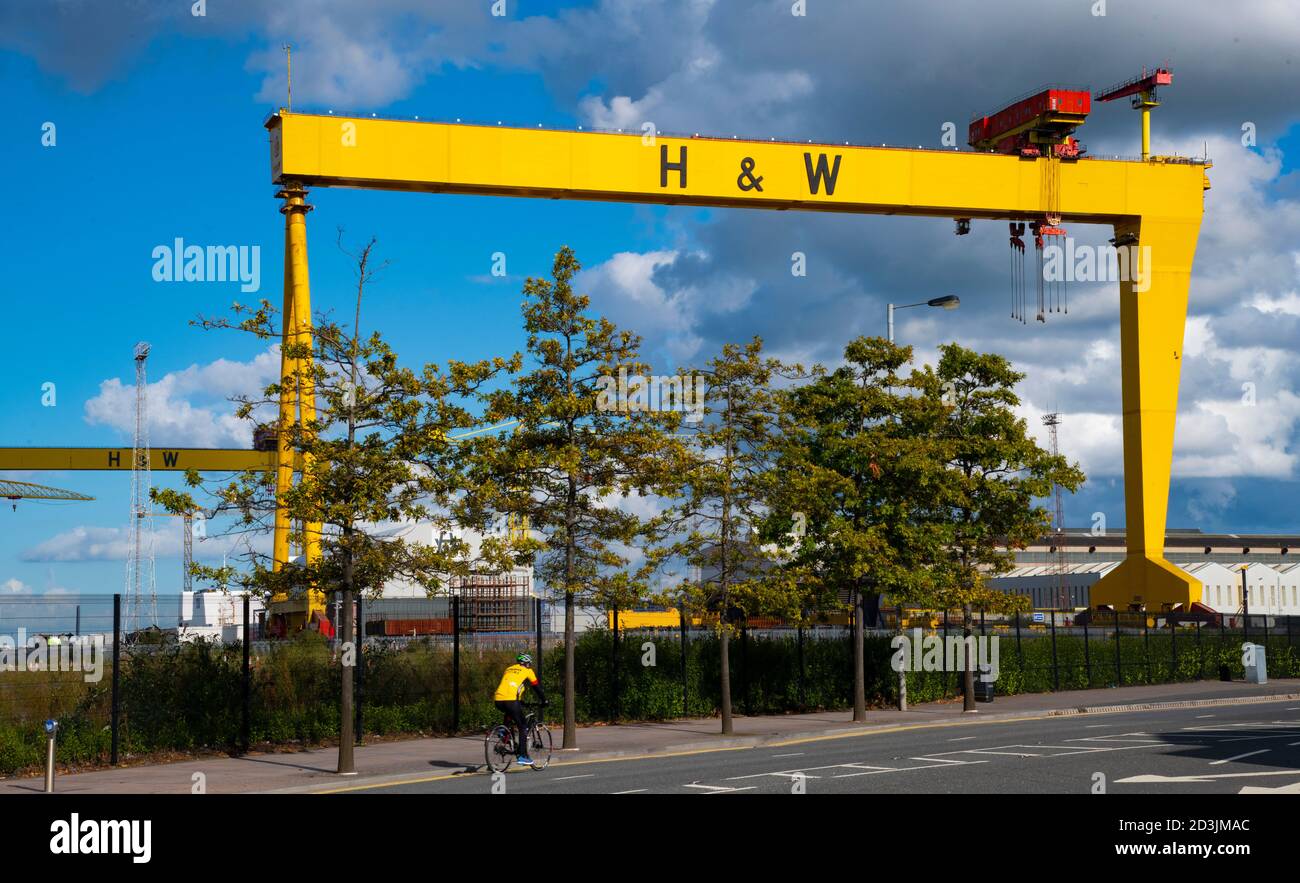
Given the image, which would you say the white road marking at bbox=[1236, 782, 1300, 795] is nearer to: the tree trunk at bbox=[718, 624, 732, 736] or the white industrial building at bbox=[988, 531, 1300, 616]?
the tree trunk at bbox=[718, 624, 732, 736]

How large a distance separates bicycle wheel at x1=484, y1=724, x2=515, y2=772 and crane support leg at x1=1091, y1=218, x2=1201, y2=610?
33746 millimetres

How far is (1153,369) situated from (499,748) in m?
35.0

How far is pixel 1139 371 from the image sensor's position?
49.2 metres

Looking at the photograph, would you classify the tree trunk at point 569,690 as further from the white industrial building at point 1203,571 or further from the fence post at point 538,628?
the white industrial building at point 1203,571

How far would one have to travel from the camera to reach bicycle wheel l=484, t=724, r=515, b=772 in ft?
72.6

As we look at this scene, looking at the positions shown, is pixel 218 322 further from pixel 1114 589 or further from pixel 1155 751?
pixel 1114 589

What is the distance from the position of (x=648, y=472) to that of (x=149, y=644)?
10.2 meters

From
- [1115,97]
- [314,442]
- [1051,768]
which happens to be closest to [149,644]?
[314,442]

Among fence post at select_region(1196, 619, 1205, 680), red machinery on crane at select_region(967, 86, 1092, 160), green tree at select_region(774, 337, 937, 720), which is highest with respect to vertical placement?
red machinery on crane at select_region(967, 86, 1092, 160)

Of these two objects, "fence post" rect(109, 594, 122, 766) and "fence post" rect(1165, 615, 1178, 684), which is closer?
"fence post" rect(109, 594, 122, 766)

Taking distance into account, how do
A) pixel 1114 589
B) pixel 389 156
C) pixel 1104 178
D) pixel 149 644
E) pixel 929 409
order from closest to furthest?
pixel 149 644 < pixel 929 409 < pixel 389 156 < pixel 1104 178 < pixel 1114 589

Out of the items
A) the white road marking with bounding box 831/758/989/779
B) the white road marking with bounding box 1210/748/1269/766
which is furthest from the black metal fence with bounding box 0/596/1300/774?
the white road marking with bounding box 1210/748/1269/766

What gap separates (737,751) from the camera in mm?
26219

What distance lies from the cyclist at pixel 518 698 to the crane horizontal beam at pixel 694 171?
23.4 meters
